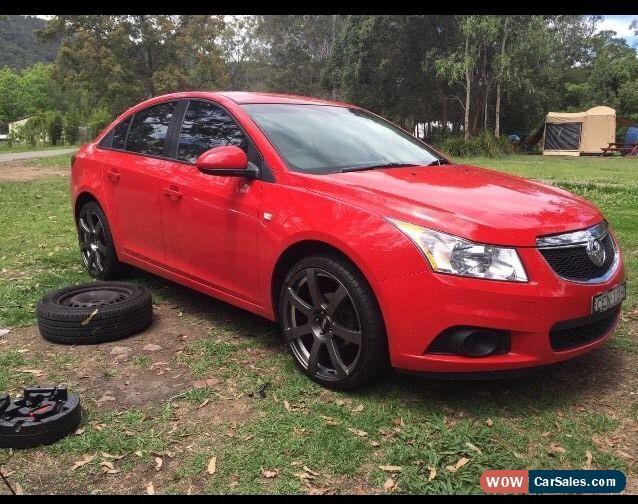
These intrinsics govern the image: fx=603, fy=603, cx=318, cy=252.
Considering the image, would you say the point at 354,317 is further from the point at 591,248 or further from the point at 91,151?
the point at 91,151

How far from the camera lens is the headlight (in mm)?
2844

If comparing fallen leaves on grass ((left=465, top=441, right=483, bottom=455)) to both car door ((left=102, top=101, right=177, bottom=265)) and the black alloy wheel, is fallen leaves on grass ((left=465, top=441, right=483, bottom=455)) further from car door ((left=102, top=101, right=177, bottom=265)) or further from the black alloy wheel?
the black alloy wheel

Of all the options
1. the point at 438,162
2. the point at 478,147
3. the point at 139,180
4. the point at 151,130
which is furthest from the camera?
the point at 478,147

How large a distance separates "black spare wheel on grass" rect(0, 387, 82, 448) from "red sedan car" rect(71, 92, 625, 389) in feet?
Result: 4.11

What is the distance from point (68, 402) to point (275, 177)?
1681 mm

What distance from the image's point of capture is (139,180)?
4656 mm

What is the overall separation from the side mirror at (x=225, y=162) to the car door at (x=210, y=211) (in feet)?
0.40

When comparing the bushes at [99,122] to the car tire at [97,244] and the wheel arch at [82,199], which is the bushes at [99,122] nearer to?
the wheel arch at [82,199]

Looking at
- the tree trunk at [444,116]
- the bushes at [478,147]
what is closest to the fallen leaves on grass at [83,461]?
the bushes at [478,147]

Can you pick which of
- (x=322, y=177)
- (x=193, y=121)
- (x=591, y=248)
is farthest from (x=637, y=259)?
(x=193, y=121)

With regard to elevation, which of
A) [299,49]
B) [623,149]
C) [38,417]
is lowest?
[38,417]

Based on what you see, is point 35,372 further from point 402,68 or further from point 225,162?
point 402,68

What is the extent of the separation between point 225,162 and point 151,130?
60.4 inches

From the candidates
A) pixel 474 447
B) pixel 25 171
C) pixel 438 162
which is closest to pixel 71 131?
pixel 25 171
